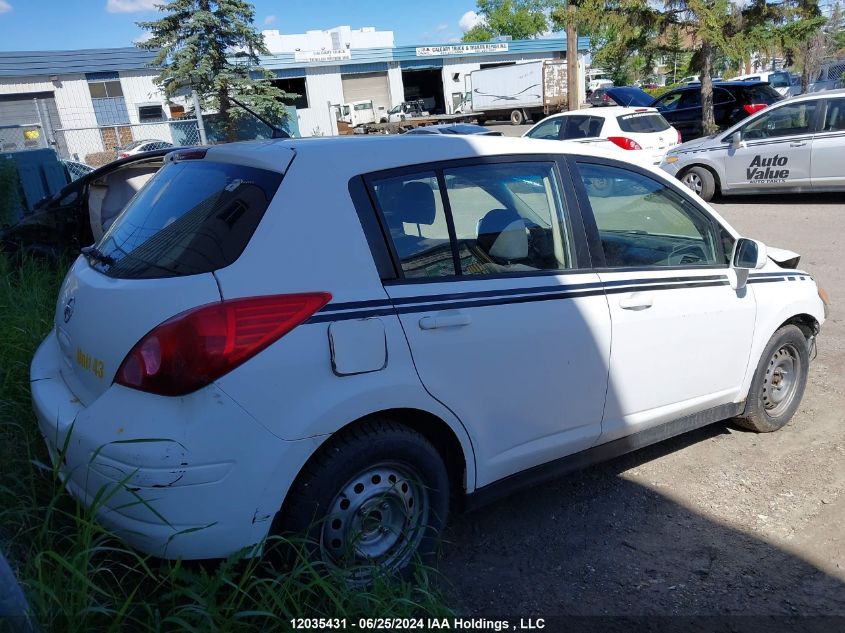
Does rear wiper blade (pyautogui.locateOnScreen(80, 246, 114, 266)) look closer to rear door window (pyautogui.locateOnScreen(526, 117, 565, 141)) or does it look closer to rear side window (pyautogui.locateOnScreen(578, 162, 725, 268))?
rear side window (pyautogui.locateOnScreen(578, 162, 725, 268))

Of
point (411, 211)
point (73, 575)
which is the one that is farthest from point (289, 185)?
point (73, 575)

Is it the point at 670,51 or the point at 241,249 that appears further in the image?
the point at 670,51

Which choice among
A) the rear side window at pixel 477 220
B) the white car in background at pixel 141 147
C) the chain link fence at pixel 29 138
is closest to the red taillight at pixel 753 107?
the chain link fence at pixel 29 138

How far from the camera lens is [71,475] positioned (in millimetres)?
2533

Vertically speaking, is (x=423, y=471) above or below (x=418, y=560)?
above

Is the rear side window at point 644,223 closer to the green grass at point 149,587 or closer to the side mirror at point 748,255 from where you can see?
the side mirror at point 748,255

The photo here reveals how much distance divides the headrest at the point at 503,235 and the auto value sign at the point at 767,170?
978 cm

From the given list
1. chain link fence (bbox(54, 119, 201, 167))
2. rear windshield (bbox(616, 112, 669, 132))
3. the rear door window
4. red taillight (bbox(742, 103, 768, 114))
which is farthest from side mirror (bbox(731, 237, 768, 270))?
chain link fence (bbox(54, 119, 201, 167))

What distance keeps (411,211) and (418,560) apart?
1.38 meters

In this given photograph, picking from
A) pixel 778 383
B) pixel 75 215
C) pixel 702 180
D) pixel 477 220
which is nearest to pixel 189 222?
pixel 477 220

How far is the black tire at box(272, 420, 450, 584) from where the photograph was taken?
2467mm

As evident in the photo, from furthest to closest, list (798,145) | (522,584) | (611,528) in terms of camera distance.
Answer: (798,145)
(611,528)
(522,584)

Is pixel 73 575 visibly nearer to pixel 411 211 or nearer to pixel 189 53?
pixel 411 211

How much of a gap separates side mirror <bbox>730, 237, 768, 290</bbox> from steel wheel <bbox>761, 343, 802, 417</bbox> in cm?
67
